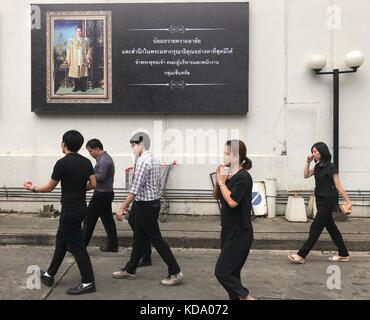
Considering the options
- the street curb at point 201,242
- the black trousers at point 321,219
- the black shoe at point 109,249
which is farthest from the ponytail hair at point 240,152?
the black shoe at point 109,249

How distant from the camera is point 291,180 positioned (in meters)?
8.95

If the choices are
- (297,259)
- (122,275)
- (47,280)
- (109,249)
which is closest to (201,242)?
(109,249)

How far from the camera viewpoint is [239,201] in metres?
4.17

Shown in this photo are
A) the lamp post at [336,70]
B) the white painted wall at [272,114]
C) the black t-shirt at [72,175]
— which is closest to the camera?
the black t-shirt at [72,175]

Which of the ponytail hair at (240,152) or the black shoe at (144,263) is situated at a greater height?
the ponytail hair at (240,152)

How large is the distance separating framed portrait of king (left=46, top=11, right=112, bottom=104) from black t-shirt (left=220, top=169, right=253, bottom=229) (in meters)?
5.32

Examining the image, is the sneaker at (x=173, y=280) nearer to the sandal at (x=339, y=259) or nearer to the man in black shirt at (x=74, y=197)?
the man in black shirt at (x=74, y=197)

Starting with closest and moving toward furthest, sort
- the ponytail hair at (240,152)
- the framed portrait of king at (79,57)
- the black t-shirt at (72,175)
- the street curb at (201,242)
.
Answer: the ponytail hair at (240,152), the black t-shirt at (72,175), the street curb at (201,242), the framed portrait of king at (79,57)

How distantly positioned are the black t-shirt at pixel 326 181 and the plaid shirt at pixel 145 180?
94.2 inches

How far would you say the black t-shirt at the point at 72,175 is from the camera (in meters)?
5.06

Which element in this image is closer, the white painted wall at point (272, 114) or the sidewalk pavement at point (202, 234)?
the sidewalk pavement at point (202, 234)

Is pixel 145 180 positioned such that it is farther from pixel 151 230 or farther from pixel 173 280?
pixel 173 280

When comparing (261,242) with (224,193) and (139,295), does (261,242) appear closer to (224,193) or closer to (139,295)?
(139,295)

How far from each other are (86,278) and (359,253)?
4442 mm
